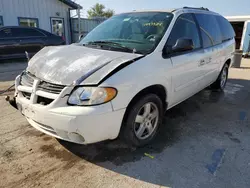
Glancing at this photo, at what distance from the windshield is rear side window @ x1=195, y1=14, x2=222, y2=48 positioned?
3.32 ft

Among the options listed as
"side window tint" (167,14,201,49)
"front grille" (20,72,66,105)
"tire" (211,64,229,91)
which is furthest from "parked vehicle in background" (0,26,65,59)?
"side window tint" (167,14,201,49)

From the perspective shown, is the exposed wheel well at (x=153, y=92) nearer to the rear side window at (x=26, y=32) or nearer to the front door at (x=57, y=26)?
the rear side window at (x=26, y=32)

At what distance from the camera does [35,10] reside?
43.2 feet

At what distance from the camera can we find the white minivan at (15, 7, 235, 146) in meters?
2.22

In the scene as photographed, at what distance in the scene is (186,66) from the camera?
330cm

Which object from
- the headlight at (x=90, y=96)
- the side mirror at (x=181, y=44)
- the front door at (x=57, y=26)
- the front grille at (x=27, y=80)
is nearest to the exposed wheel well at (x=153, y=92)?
the headlight at (x=90, y=96)

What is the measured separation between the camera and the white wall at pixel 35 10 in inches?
472

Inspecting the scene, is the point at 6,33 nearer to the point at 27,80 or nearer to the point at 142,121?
the point at 27,80

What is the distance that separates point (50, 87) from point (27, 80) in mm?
608

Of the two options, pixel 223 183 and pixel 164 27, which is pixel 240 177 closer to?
pixel 223 183

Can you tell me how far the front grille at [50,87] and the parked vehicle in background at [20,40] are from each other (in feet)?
26.5

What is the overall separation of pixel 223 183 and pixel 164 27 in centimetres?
214

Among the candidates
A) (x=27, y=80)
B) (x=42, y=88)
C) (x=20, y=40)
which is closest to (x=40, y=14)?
(x=20, y=40)

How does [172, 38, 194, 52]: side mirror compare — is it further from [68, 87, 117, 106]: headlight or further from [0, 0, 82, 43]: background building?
[0, 0, 82, 43]: background building
